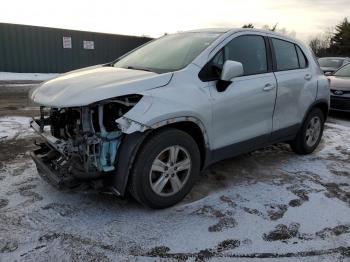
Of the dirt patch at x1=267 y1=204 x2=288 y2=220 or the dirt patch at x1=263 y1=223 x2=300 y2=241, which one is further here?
the dirt patch at x1=267 y1=204 x2=288 y2=220

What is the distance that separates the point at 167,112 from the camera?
358cm

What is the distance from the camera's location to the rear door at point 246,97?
4.14 meters

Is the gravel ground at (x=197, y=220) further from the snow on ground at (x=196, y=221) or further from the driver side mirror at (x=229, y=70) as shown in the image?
the driver side mirror at (x=229, y=70)

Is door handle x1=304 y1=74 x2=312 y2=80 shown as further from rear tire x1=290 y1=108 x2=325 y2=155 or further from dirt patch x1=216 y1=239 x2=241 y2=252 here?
dirt patch x1=216 y1=239 x2=241 y2=252

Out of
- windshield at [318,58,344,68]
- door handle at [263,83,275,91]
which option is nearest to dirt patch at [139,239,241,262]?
door handle at [263,83,275,91]

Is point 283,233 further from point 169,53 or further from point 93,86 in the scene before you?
point 169,53

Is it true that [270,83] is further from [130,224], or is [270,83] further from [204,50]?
[130,224]

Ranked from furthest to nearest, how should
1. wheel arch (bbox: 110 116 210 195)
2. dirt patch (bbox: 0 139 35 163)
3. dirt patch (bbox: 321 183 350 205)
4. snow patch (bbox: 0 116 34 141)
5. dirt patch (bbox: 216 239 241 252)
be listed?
snow patch (bbox: 0 116 34 141) < dirt patch (bbox: 0 139 35 163) < dirt patch (bbox: 321 183 350 205) < wheel arch (bbox: 110 116 210 195) < dirt patch (bbox: 216 239 241 252)

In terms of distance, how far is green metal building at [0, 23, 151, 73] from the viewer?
18031 millimetres

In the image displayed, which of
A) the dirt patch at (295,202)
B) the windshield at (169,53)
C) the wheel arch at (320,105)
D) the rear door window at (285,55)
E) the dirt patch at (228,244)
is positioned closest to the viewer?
the dirt patch at (228,244)

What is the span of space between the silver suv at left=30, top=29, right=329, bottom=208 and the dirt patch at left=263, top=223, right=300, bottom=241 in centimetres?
Answer: 94

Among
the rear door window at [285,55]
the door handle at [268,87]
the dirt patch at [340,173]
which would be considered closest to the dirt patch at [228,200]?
the door handle at [268,87]

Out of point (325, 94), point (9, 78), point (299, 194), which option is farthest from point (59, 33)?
point (299, 194)

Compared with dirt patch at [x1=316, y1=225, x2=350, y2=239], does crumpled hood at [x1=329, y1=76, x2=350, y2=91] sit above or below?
above
